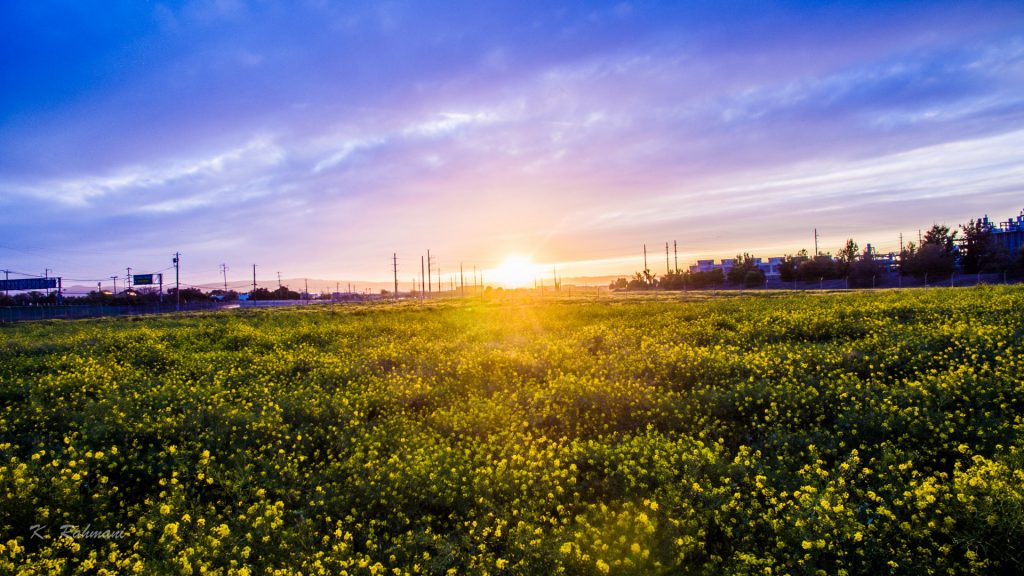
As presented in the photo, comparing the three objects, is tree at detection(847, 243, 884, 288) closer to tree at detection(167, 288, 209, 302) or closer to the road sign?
tree at detection(167, 288, 209, 302)

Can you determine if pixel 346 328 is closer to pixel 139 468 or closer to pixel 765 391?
pixel 139 468

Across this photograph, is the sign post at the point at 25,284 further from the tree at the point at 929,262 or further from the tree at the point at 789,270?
the tree at the point at 929,262

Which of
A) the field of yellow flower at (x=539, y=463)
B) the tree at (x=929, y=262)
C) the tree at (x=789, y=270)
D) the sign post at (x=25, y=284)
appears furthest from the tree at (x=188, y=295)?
the tree at (x=929, y=262)

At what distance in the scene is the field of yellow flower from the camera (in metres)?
4.74

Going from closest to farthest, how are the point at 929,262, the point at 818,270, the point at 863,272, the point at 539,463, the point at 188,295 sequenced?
the point at 539,463 → the point at 929,262 → the point at 863,272 → the point at 818,270 → the point at 188,295

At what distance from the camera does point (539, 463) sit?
6582 millimetres

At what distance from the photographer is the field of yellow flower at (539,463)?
4738mm

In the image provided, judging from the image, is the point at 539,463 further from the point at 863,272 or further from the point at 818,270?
the point at 818,270

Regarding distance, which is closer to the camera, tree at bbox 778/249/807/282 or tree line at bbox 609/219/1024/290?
tree line at bbox 609/219/1024/290

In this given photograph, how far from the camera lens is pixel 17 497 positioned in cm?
571

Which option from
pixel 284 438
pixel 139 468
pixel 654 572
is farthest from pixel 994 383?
pixel 139 468

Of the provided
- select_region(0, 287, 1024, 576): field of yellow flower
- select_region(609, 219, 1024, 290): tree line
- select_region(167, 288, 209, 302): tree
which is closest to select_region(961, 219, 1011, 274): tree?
select_region(609, 219, 1024, 290): tree line

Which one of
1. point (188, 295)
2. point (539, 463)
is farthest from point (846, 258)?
point (188, 295)

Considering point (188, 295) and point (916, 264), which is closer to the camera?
point (916, 264)
